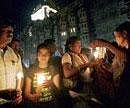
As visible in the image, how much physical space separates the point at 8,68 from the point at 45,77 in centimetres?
99

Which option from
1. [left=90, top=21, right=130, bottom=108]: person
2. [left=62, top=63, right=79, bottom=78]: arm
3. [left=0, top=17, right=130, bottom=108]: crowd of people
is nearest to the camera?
[left=0, top=17, right=130, bottom=108]: crowd of people

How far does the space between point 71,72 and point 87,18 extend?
34.3 meters

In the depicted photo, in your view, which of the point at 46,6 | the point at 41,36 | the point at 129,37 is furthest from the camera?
the point at 41,36

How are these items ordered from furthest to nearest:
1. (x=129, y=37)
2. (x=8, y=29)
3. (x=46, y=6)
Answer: (x=46, y=6) < (x=129, y=37) < (x=8, y=29)

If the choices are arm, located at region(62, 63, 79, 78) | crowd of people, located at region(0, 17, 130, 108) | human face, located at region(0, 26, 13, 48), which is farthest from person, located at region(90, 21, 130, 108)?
human face, located at region(0, 26, 13, 48)

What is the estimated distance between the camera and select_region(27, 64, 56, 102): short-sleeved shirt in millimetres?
6430

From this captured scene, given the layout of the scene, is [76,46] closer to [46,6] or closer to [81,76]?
[81,76]

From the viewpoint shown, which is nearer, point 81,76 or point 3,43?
point 3,43

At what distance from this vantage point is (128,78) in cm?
645

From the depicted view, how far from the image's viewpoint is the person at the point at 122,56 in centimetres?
636

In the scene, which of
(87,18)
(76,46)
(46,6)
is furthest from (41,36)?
(76,46)

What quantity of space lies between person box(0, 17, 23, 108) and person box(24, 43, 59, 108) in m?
0.47

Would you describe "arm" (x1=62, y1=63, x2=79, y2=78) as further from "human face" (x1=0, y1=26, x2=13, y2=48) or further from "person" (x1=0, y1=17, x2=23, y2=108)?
"human face" (x1=0, y1=26, x2=13, y2=48)

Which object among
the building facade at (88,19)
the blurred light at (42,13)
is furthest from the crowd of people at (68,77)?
the building facade at (88,19)
